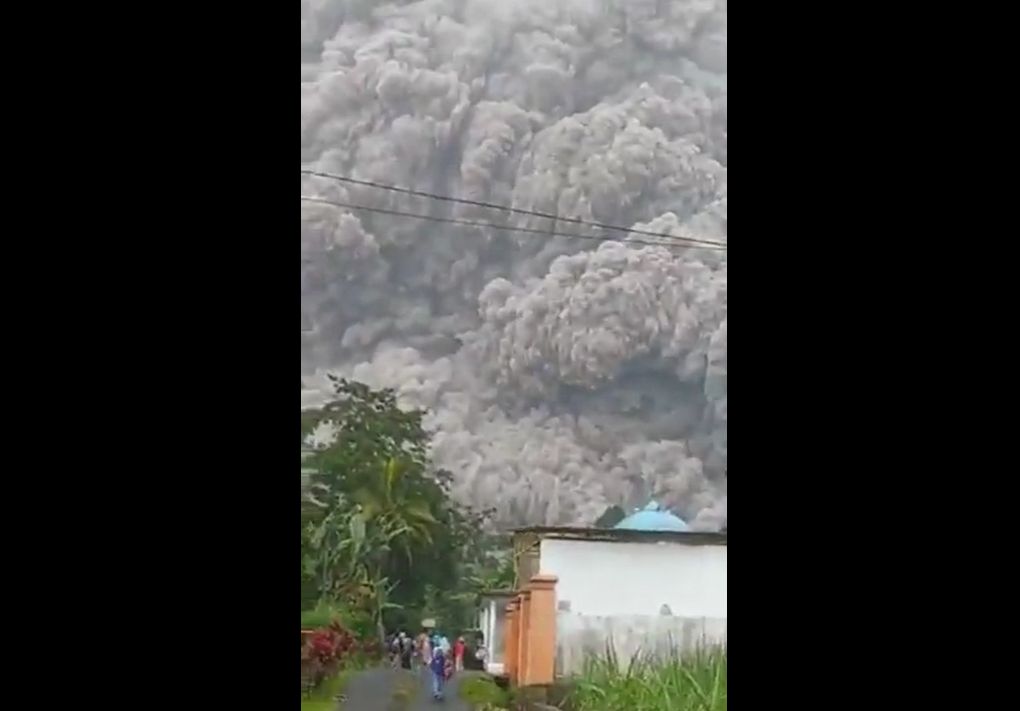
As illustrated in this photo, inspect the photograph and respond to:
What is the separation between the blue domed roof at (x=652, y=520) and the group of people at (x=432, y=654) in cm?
24

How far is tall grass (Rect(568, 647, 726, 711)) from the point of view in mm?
1358

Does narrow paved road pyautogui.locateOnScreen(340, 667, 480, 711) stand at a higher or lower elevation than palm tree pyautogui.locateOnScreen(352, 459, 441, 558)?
lower

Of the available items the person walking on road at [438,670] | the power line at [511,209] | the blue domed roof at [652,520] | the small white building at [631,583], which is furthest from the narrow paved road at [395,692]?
the power line at [511,209]

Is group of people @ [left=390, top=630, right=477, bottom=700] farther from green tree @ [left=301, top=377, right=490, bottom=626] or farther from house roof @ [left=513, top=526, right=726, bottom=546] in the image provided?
house roof @ [left=513, top=526, right=726, bottom=546]

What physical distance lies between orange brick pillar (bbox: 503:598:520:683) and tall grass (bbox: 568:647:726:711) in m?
0.08

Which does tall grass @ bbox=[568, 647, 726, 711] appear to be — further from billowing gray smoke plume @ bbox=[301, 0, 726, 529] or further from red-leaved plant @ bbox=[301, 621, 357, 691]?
red-leaved plant @ bbox=[301, 621, 357, 691]

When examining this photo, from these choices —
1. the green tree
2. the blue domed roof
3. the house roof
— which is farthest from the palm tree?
the blue domed roof

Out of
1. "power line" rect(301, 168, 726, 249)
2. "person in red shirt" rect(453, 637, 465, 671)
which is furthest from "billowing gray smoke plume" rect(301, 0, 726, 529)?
"person in red shirt" rect(453, 637, 465, 671)

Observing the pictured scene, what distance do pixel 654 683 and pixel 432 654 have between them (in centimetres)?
27

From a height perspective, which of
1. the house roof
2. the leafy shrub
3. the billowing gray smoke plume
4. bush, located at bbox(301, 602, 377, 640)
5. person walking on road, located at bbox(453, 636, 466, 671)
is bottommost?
the leafy shrub

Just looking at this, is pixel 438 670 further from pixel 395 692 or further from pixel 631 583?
pixel 631 583

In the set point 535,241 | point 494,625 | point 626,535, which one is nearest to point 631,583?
point 626,535

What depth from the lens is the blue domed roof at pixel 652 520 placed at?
1.39 m

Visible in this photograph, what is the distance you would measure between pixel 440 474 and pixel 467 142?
0.40 meters
